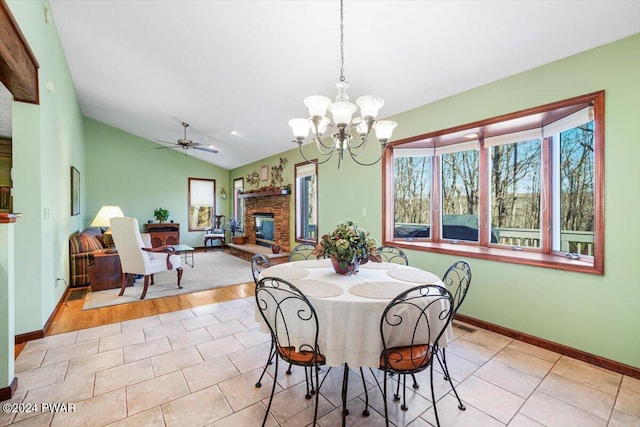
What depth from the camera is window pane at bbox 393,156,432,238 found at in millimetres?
3951

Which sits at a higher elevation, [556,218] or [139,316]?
[556,218]

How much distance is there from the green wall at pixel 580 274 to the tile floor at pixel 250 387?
9.5 inches

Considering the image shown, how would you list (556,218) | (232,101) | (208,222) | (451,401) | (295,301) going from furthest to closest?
(208,222), (232,101), (556,218), (451,401), (295,301)

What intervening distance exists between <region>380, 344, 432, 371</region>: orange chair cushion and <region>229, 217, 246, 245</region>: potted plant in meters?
6.68

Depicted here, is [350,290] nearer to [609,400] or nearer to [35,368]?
[609,400]

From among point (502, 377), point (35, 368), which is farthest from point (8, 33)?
point (502, 377)

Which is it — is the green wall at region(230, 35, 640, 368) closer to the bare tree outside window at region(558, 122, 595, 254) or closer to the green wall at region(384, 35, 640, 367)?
the green wall at region(384, 35, 640, 367)

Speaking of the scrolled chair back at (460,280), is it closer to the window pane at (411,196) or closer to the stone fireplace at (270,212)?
the window pane at (411,196)

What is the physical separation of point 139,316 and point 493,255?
3957mm

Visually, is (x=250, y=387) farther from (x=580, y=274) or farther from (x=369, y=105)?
(x=580, y=274)

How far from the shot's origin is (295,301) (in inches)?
65.4

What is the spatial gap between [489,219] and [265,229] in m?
5.18

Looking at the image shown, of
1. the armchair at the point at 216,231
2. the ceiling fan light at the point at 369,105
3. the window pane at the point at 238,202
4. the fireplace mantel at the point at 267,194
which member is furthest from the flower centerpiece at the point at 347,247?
the window pane at the point at 238,202

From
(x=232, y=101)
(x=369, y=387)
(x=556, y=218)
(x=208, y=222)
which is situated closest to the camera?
(x=369, y=387)
